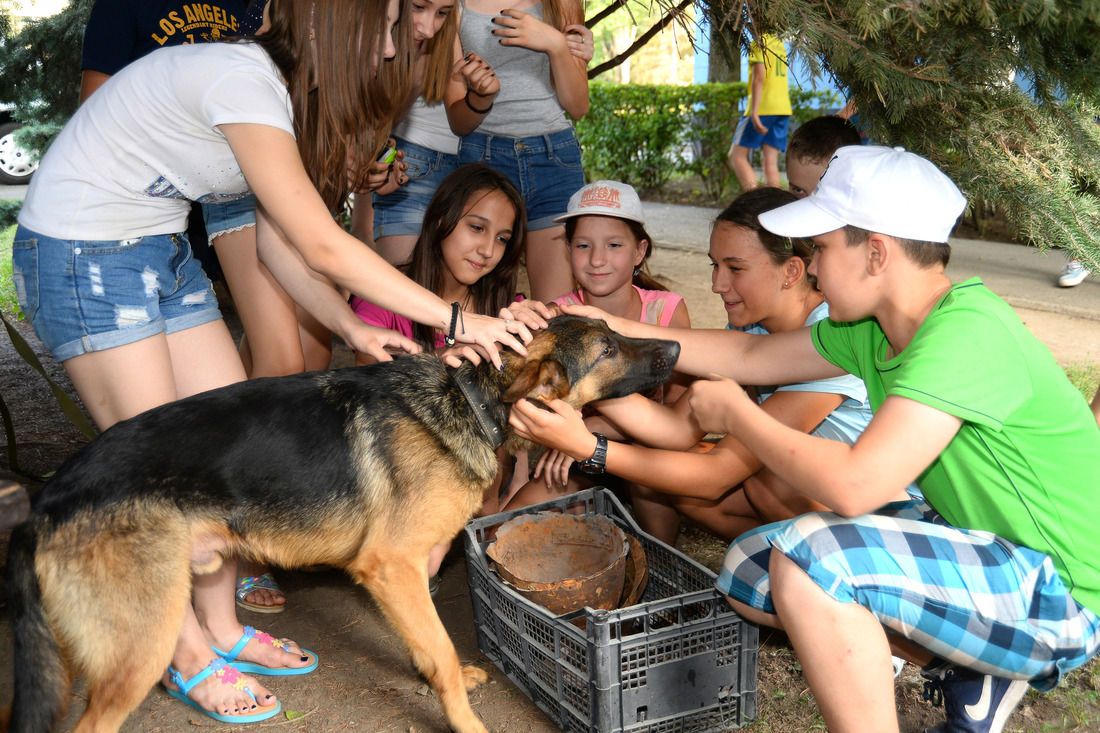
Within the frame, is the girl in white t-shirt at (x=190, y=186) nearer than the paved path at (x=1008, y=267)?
Yes

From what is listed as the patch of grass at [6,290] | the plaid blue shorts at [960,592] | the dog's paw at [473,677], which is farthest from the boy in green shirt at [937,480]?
the patch of grass at [6,290]

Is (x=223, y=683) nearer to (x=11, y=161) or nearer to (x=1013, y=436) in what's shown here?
(x=1013, y=436)

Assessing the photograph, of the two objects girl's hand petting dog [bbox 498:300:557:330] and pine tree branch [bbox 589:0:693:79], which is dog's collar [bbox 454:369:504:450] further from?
pine tree branch [bbox 589:0:693:79]

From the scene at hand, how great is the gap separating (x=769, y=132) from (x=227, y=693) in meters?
11.0

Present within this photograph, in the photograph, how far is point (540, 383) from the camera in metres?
3.18

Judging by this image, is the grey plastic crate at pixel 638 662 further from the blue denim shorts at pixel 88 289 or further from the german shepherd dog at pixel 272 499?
the blue denim shorts at pixel 88 289

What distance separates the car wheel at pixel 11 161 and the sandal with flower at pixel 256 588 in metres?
13.1

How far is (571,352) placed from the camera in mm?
Answer: 3365

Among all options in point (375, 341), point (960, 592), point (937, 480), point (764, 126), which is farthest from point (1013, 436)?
point (764, 126)

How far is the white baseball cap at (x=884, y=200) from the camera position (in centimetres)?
248

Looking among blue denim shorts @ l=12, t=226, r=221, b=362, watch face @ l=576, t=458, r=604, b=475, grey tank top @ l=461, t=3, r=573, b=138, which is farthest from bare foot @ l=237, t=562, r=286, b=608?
grey tank top @ l=461, t=3, r=573, b=138

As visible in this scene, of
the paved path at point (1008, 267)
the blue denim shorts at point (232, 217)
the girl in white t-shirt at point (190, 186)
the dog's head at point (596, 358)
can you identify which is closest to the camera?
the girl in white t-shirt at point (190, 186)

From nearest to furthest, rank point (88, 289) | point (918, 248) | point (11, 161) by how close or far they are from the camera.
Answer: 1. point (918, 248)
2. point (88, 289)
3. point (11, 161)

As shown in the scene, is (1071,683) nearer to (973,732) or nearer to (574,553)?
(973,732)
